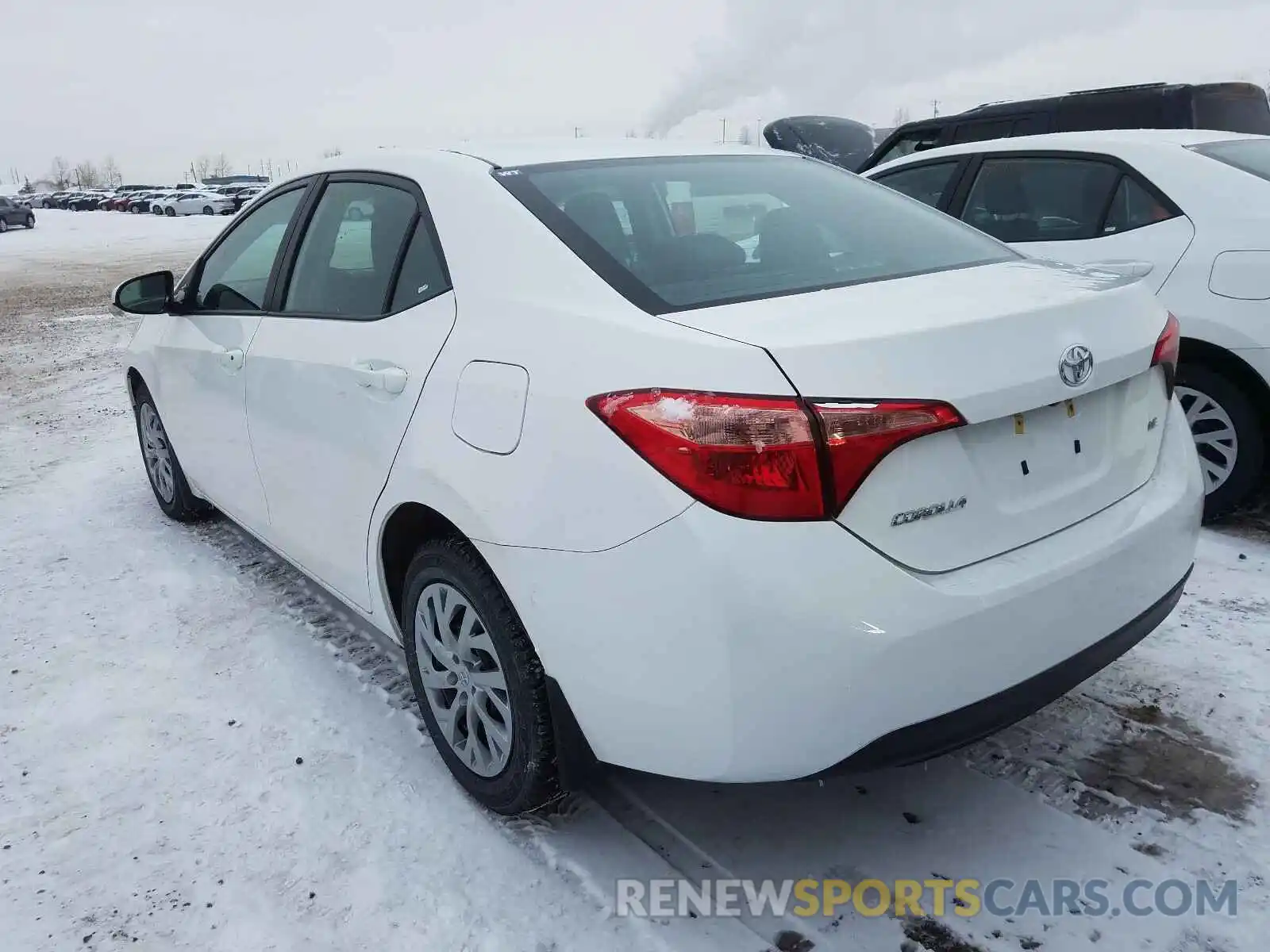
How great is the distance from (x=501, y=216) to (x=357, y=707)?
5.17 ft

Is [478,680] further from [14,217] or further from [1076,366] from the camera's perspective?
[14,217]

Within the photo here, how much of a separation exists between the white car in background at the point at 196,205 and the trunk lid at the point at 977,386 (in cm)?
5119

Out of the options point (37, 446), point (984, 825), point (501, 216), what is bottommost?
point (984, 825)

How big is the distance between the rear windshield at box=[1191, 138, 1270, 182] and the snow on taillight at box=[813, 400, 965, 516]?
319cm

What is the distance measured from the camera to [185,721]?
289 centimetres

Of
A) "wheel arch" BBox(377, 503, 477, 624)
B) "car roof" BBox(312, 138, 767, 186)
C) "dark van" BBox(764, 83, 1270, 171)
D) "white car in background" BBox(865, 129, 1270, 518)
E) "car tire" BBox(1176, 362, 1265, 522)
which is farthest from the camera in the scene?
"dark van" BBox(764, 83, 1270, 171)

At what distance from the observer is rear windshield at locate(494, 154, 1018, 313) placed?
6.85ft

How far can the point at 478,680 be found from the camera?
2.30 metres

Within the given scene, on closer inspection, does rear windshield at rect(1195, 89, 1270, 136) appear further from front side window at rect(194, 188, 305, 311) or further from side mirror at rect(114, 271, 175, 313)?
side mirror at rect(114, 271, 175, 313)

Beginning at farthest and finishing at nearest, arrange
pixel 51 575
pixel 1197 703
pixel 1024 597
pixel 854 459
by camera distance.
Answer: pixel 51 575 < pixel 1197 703 < pixel 1024 597 < pixel 854 459

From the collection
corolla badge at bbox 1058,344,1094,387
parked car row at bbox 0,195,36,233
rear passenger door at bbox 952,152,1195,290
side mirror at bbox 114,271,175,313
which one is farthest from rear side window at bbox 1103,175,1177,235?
parked car row at bbox 0,195,36,233

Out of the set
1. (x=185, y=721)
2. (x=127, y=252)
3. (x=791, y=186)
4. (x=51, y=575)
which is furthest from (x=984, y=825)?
(x=127, y=252)

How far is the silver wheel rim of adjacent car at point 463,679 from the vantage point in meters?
2.26

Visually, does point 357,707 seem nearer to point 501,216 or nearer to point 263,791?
point 263,791
